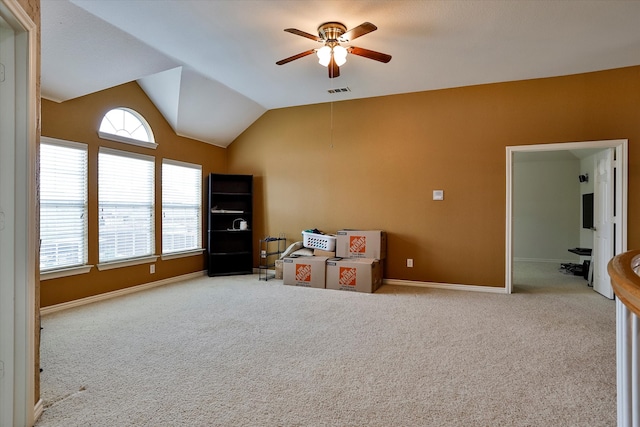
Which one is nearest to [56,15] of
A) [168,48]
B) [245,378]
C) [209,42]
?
[168,48]

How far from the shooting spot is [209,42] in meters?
3.38

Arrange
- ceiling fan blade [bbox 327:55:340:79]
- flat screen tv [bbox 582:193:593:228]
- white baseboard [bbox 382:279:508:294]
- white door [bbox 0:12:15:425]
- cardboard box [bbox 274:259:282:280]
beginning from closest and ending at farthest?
white door [bbox 0:12:15:425], ceiling fan blade [bbox 327:55:340:79], white baseboard [bbox 382:279:508:294], cardboard box [bbox 274:259:282:280], flat screen tv [bbox 582:193:593:228]

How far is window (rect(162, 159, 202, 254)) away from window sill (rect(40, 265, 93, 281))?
3.80ft

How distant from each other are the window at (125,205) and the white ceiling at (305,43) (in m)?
0.87

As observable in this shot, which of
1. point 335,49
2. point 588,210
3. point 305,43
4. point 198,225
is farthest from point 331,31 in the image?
point 588,210

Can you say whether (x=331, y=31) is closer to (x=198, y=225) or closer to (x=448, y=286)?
(x=448, y=286)

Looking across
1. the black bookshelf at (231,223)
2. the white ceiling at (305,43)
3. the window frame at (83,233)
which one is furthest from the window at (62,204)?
the black bookshelf at (231,223)

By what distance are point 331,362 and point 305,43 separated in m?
3.00

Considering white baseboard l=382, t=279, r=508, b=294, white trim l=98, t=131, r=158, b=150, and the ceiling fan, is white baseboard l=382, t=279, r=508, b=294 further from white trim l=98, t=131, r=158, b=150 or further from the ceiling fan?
white trim l=98, t=131, r=158, b=150

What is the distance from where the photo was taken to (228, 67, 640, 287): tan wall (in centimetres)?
411

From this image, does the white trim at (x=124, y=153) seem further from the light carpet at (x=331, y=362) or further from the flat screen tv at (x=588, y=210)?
the flat screen tv at (x=588, y=210)

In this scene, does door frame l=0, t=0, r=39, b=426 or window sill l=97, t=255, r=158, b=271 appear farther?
window sill l=97, t=255, r=158, b=271

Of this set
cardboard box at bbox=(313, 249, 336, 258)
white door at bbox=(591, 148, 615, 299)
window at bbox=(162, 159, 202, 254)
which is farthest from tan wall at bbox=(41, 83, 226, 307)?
white door at bbox=(591, 148, 615, 299)

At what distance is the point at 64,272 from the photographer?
3.69m
